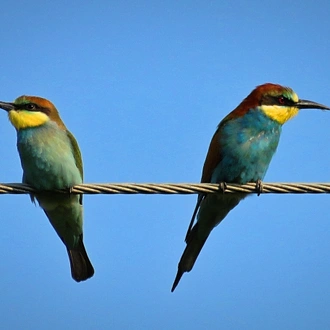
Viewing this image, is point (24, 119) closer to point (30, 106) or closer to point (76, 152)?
point (30, 106)

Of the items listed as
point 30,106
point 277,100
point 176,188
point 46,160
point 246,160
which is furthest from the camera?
point 277,100

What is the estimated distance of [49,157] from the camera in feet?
14.5

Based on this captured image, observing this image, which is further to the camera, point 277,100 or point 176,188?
point 277,100

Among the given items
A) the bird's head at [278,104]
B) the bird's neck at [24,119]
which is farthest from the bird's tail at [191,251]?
the bird's neck at [24,119]

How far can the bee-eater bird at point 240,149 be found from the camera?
456cm

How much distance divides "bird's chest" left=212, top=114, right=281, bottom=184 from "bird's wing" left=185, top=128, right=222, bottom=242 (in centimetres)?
4

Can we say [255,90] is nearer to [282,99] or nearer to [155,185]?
[282,99]

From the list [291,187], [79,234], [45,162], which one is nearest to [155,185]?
[291,187]

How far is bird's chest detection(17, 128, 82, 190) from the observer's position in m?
4.39

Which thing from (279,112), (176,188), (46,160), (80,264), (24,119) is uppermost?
(279,112)

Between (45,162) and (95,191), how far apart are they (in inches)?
34.3

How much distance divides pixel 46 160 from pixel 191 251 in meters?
1.18

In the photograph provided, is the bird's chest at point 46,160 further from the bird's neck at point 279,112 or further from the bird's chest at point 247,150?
the bird's neck at point 279,112

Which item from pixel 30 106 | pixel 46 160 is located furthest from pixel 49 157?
pixel 30 106
